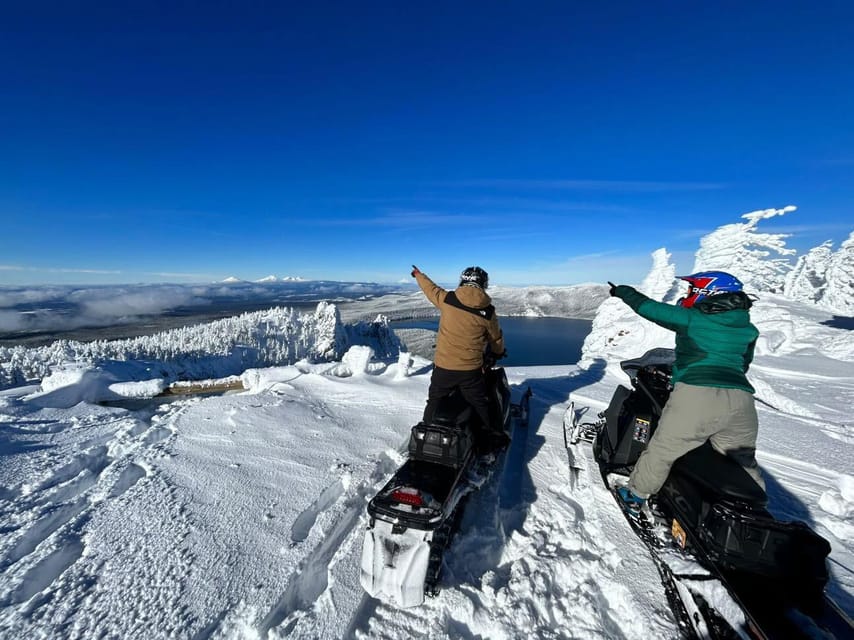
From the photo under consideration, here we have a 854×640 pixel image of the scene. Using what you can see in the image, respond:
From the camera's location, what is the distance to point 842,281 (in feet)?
89.8

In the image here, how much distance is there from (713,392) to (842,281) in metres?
39.9

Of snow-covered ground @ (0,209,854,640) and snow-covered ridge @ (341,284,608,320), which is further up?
snow-covered ground @ (0,209,854,640)

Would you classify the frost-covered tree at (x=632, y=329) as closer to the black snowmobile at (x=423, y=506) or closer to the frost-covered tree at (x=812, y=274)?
the black snowmobile at (x=423, y=506)

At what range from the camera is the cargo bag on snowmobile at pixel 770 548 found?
2.01 metres

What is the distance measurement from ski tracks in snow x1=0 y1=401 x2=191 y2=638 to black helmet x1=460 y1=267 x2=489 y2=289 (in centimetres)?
384

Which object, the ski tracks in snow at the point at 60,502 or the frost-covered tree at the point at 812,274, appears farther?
the frost-covered tree at the point at 812,274

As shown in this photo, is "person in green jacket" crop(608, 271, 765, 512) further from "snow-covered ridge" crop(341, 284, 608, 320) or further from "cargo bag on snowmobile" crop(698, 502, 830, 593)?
"snow-covered ridge" crop(341, 284, 608, 320)

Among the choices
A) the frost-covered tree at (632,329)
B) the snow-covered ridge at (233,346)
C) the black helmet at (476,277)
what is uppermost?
the black helmet at (476,277)

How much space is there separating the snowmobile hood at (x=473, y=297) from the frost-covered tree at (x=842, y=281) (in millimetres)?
37924

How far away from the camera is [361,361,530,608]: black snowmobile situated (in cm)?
231

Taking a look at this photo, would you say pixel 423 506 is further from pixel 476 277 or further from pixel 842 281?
pixel 842 281

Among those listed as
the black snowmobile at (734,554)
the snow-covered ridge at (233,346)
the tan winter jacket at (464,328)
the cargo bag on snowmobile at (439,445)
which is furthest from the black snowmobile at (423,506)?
the snow-covered ridge at (233,346)

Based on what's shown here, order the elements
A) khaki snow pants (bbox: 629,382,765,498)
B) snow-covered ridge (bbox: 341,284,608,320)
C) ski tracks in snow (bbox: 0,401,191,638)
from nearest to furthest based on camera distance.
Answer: ski tracks in snow (bbox: 0,401,191,638) < khaki snow pants (bbox: 629,382,765,498) < snow-covered ridge (bbox: 341,284,608,320)

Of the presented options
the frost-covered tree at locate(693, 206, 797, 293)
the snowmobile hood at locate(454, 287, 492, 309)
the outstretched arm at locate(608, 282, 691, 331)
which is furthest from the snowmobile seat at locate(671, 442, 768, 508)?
the frost-covered tree at locate(693, 206, 797, 293)
